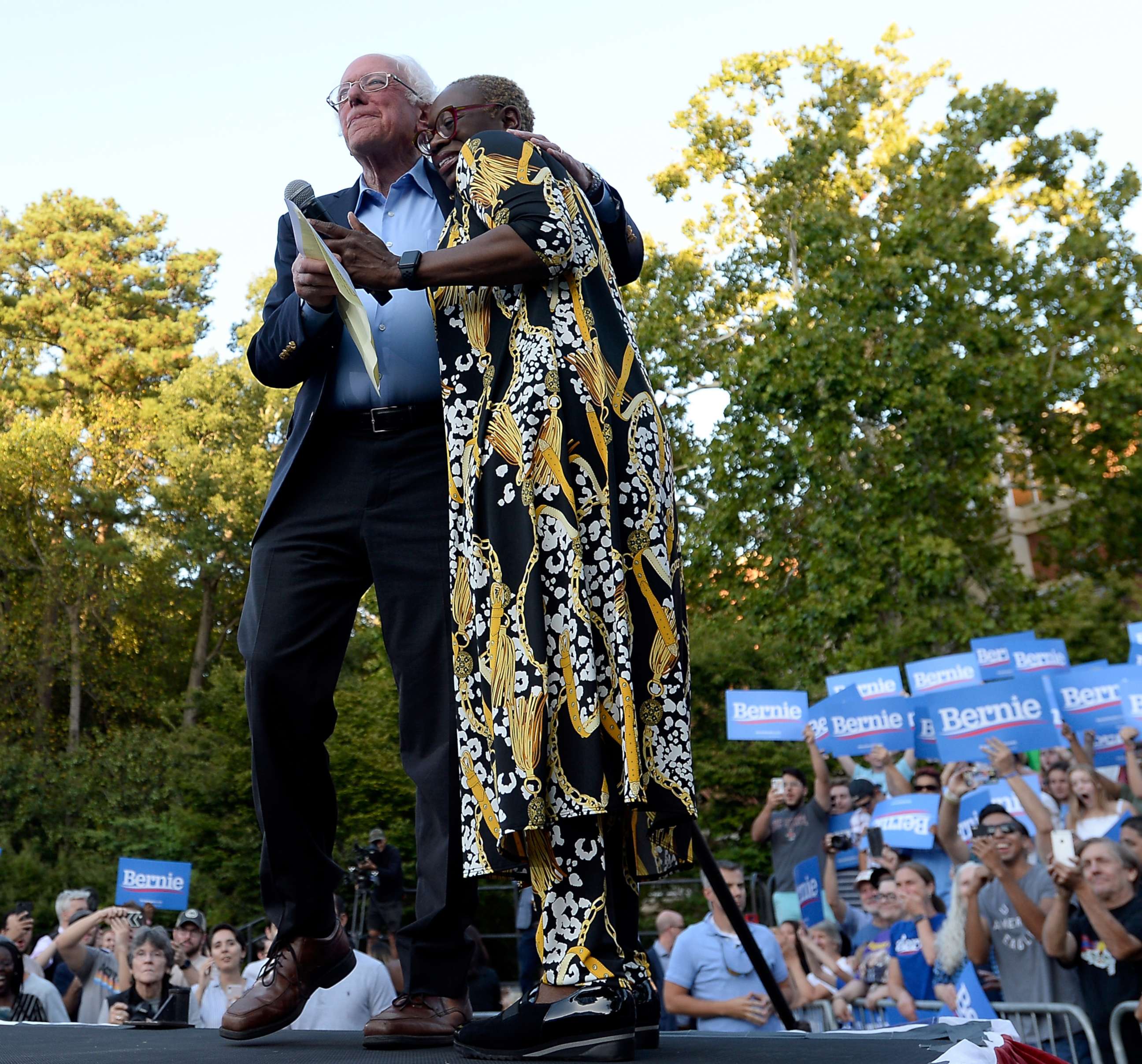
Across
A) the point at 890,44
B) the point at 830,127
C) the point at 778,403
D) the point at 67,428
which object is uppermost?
the point at 890,44

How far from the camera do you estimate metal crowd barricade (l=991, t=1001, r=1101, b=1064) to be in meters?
5.51

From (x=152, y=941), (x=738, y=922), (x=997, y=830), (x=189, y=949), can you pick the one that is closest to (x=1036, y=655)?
(x=997, y=830)

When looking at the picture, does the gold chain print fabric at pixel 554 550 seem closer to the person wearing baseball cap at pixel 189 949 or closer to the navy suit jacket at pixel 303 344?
the navy suit jacket at pixel 303 344

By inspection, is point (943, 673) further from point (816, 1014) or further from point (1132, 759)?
point (816, 1014)

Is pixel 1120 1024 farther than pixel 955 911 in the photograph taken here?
No

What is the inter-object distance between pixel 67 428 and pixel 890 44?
19559 millimetres

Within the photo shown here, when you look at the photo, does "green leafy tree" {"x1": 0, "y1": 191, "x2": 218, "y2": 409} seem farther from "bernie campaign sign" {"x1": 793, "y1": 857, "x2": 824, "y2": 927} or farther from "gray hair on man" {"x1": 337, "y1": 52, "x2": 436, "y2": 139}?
"gray hair on man" {"x1": 337, "y1": 52, "x2": 436, "y2": 139}

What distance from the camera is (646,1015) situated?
7.98 feet

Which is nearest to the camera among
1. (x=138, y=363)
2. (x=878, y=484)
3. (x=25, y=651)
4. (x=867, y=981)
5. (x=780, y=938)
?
(x=867, y=981)

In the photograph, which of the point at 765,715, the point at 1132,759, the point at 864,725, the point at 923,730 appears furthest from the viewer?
the point at 765,715

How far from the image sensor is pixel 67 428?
3103 centimetres

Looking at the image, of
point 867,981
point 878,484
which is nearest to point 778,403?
point 878,484

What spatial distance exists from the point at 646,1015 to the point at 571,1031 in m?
0.41

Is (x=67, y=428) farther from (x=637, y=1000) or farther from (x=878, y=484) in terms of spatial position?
(x=637, y=1000)
